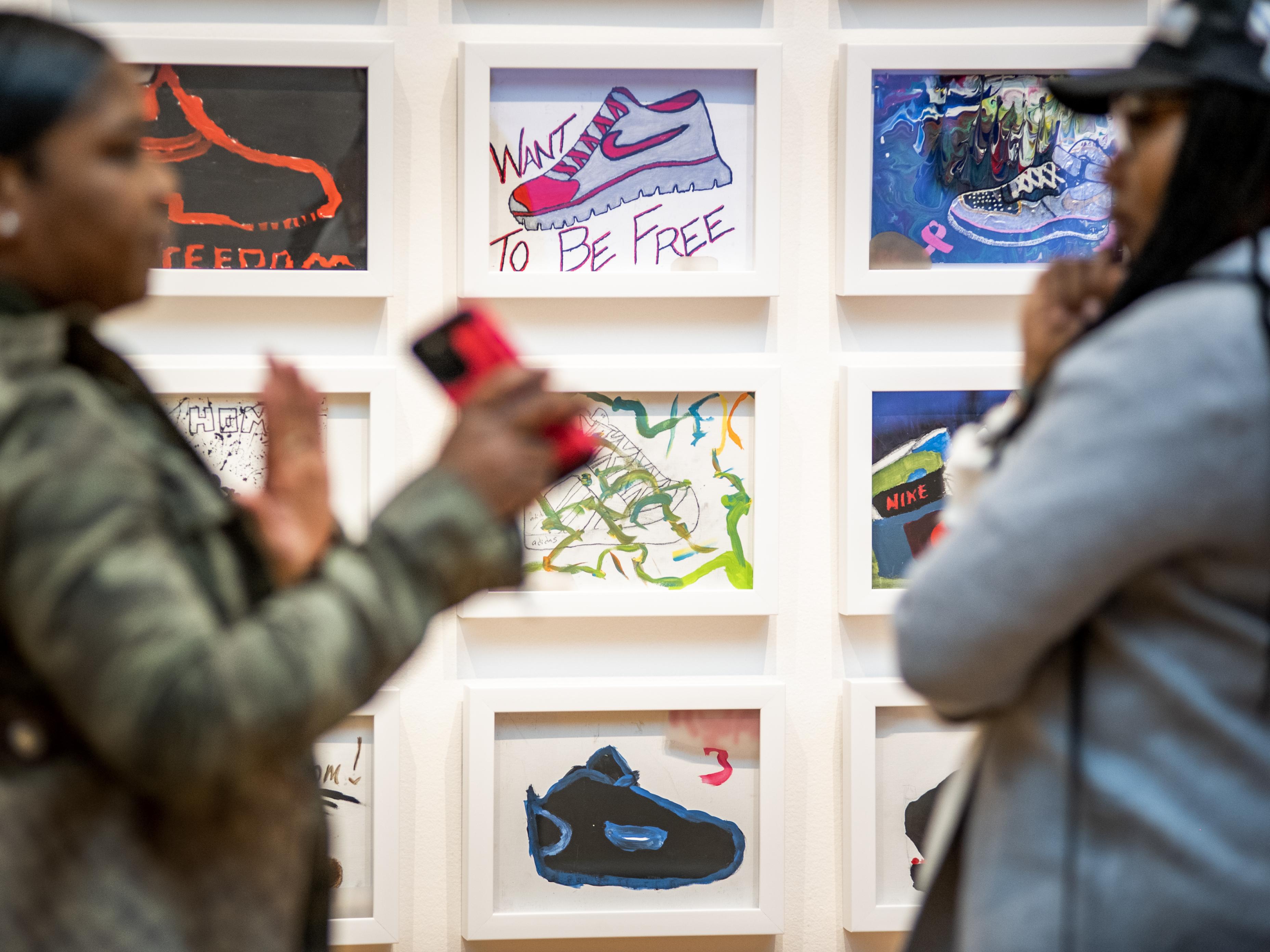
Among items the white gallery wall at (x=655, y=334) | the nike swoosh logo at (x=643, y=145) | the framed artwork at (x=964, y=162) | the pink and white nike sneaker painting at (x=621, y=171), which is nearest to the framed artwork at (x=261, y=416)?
the white gallery wall at (x=655, y=334)

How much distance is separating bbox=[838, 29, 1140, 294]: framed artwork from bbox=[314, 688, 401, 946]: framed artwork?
96 cm

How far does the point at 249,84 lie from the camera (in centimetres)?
160

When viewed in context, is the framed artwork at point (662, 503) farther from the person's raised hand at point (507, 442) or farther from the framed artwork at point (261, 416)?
the person's raised hand at point (507, 442)

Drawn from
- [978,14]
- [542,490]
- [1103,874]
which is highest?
[978,14]

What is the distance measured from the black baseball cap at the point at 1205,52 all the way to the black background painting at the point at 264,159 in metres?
1.15

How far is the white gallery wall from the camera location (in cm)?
164

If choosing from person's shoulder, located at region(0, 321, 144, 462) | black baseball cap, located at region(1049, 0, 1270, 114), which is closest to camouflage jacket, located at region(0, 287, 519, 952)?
person's shoulder, located at region(0, 321, 144, 462)

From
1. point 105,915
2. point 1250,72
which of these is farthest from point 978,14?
point 105,915

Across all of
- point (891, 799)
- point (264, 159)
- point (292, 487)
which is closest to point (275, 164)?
point (264, 159)

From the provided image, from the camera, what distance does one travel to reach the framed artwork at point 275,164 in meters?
1.60

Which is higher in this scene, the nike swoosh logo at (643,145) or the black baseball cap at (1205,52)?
the nike swoosh logo at (643,145)

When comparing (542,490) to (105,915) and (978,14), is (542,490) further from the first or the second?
(978,14)

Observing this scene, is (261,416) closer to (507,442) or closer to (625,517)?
(625,517)

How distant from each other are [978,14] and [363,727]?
1433 mm
